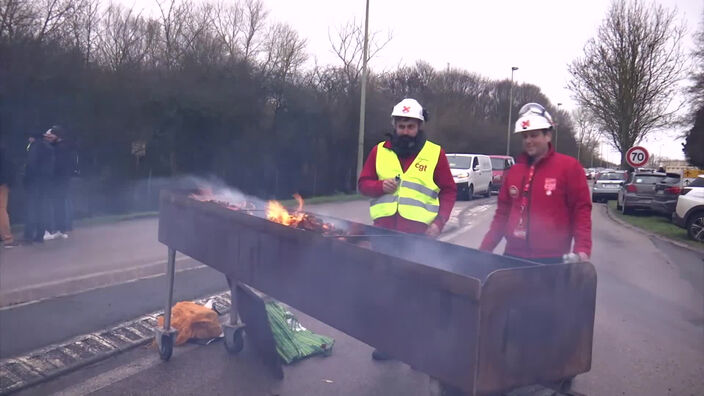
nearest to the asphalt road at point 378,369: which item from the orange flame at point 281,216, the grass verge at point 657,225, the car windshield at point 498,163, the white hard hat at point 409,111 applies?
the orange flame at point 281,216

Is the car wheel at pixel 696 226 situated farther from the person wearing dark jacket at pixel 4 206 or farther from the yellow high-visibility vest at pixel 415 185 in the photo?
the person wearing dark jacket at pixel 4 206

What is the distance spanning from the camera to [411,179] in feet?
15.3

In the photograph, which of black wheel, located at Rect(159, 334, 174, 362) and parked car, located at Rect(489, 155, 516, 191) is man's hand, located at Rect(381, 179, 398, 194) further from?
parked car, located at Rect(489, 155, 516, 191)

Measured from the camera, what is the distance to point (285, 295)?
3410 millimetres

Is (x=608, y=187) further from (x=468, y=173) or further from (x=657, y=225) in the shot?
(x=657, y=225)

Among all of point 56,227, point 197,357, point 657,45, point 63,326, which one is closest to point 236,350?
point 197,357

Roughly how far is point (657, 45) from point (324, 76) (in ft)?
61.2

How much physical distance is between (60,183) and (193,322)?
22.7ft

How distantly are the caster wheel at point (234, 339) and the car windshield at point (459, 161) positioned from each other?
23.6 m

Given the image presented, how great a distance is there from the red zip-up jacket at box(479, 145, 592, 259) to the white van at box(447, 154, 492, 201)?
74.4 feet

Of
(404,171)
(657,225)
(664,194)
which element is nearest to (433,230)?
(404,171)

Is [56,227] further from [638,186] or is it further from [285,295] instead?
[638,186]

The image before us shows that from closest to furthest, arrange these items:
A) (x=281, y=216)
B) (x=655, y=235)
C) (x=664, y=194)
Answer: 1. (x=281, y=216)
2. (x=655, y=235)
3. (x=664, y=194)

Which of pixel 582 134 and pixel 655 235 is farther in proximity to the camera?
pixel 582 134
